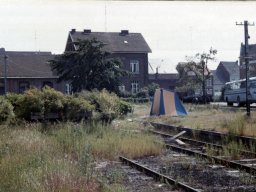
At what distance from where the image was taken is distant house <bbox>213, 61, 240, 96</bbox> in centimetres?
9294

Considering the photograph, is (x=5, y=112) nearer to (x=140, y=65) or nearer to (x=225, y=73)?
(x=140, y=65)

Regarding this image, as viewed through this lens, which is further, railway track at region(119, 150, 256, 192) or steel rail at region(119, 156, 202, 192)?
railway track at region(119, 150, 256, 192)

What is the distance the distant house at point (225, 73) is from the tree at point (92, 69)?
51949 millimetres

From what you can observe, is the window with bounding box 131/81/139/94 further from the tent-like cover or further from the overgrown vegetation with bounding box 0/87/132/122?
the overgrown vegetation with bounding box 0/87/132/122

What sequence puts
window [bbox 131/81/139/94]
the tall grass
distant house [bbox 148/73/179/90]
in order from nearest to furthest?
the tall grass
window [bbox 131/81/139/94]
distant house [bbox 148/73/179/90]

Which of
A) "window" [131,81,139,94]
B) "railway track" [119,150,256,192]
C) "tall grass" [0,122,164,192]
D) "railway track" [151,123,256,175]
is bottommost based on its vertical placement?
"railway track" [119,150,256,192]

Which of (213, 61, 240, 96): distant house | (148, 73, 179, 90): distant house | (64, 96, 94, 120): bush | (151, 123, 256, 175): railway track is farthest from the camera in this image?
(213, 61, 240, 96): distant house

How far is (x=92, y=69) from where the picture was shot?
140 ft

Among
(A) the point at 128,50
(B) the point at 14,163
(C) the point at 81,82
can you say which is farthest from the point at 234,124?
(A) the point at 128,50

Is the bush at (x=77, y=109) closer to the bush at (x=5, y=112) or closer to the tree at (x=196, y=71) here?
the bush at (x=5, y=112)

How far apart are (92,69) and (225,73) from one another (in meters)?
57.7

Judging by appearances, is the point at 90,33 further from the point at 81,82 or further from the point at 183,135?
the point at 183,135

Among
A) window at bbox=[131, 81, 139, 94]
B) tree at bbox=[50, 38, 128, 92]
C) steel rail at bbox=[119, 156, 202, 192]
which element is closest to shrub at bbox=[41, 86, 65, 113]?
steel rail at bbox=[119, 156, 202, 192]

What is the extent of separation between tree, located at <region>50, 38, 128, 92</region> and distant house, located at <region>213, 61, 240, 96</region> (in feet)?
170
